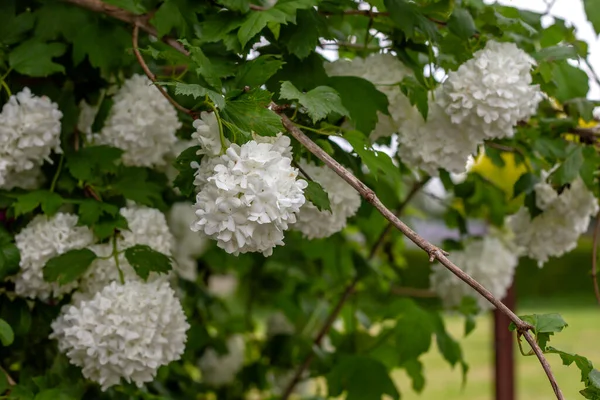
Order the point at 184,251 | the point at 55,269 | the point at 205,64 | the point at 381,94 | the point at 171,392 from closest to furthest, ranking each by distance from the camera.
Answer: the point at 205,64
the point at 55,269
the point at 381,94
the point at 171,392
the point at 184,251

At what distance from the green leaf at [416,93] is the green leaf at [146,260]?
0.52m

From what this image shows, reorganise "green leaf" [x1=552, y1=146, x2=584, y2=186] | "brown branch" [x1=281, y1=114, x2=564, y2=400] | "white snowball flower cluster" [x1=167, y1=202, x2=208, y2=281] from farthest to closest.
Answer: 1. "white snowball flower cluster" [x1=167, y1=202, x2=208, y2=281]
2. "green leaf" [x1=552, y1=146, x2=584, y2=186]
3. "brown branch" [x1=281, y1=114, x2=564, y2=400]

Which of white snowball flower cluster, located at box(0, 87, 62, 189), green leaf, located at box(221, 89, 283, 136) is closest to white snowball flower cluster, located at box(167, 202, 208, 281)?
white snowball flower cluster, located at box(0, 87, 62, 189)

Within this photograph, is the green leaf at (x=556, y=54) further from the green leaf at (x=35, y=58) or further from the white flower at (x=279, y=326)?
the white flower at (x=279, y=326)

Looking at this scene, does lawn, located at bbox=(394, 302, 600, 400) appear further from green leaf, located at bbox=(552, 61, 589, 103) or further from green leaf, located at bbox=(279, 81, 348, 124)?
green leaf, located at bbox=(279, 81, 348, 124)

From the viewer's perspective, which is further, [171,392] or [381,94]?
[171,392]

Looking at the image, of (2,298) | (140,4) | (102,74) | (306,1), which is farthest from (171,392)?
(306,1)

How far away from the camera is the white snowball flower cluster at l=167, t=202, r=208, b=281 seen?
238 centimetres

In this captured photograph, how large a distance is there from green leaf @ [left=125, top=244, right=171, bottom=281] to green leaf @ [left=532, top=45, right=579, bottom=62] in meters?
0.80

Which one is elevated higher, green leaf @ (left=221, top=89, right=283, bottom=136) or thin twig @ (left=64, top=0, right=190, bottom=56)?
green leaf @ (left=221, top=89, right=283, bottom=136)

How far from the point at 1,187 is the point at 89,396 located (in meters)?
0.44

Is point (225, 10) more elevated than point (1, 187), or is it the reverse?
point (225, 10)

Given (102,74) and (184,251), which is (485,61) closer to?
(102,74)

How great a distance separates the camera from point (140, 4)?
4.77 ft
